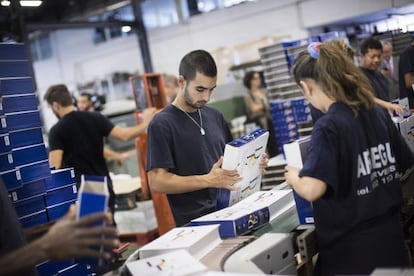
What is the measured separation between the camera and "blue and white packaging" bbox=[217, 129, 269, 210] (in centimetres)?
205

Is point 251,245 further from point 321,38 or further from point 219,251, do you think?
point 321,38

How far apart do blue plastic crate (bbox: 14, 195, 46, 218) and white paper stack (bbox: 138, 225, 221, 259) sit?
0.79m

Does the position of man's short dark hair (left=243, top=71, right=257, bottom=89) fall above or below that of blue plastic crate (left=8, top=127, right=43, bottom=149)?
above

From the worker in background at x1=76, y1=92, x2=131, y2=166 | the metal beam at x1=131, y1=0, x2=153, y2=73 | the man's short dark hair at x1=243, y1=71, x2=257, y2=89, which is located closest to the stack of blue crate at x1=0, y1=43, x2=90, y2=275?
the worker in background at x1=76, y1=92, x2=131, y2=166

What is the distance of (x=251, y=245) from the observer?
1.67 m

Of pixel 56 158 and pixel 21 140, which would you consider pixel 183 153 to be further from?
pixel 56 158

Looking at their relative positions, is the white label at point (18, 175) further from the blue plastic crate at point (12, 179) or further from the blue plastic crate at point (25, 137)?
the blue plastic crate at point (25, 137)

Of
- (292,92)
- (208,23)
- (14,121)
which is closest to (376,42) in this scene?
(292,92)

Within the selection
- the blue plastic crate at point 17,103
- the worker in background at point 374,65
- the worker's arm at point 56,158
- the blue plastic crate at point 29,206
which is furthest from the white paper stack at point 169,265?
the worker in background at point 374,65

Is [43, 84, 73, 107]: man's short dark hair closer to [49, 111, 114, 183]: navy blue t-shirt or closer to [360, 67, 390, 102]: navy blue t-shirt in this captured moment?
[49, 111, 114, 183]: navy blue t-shirt

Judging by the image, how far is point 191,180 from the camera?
2211 millimetres

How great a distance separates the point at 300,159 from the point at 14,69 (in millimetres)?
1449

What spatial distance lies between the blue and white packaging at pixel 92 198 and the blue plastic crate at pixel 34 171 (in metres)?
1.03

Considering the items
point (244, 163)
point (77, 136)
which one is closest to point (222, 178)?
point (244, 163)
